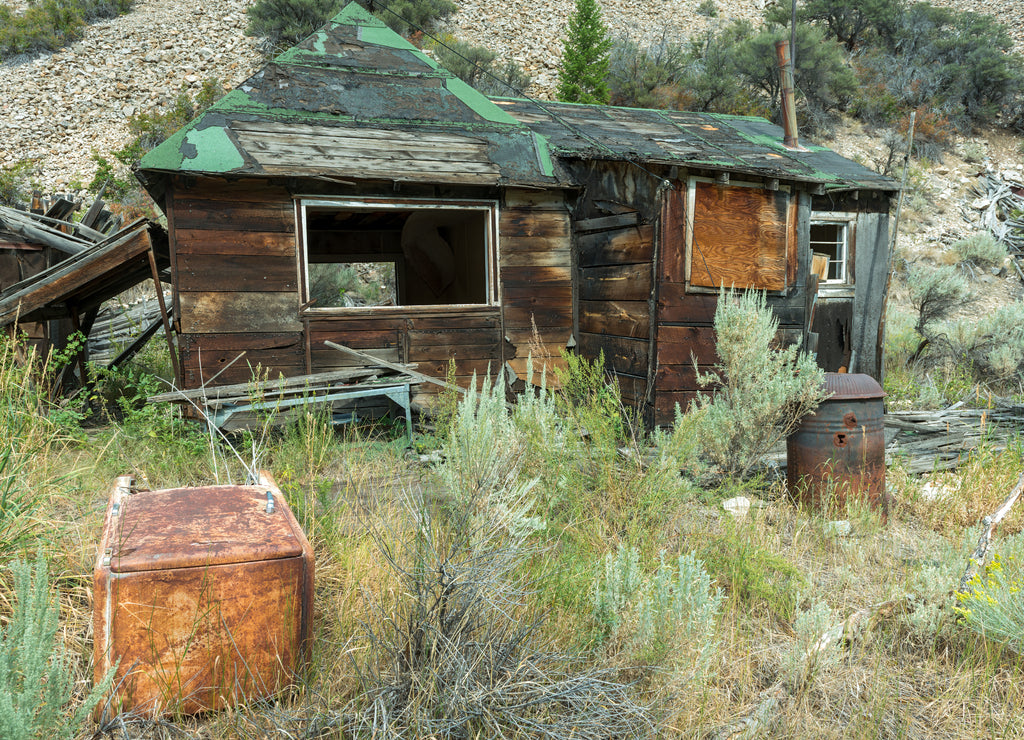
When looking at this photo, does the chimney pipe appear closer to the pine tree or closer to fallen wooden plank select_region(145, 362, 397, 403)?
fallen wooden plank select_region(145, 362, 397, 403)

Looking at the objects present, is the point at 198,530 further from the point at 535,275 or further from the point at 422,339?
the point at 535,275

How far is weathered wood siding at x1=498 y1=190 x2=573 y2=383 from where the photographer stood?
705 centimetres

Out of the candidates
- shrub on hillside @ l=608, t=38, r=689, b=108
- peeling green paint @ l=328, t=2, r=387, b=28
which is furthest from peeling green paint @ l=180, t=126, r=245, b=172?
shrub on hillside @ l=608, t=38, r=689, b=108

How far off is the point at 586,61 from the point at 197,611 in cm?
2194

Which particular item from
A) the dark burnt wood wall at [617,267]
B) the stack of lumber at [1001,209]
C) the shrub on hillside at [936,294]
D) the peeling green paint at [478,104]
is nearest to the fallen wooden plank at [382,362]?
the dark burnt wood wall at [617,267]

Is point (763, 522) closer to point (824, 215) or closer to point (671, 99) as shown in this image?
point (824, 215)

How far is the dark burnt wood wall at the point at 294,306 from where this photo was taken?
6.06m

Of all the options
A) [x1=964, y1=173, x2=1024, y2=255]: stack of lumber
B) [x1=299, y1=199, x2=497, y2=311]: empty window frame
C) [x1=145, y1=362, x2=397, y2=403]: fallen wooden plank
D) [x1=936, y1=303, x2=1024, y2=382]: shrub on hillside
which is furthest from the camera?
[x1=964, y1=173, x2=1024, y2=255]: stack of lumber

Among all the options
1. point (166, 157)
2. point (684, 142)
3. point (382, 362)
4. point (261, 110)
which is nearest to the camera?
point (166, 157)

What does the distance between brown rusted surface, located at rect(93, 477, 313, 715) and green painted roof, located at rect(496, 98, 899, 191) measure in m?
5.09

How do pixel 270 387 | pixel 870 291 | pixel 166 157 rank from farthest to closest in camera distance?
1. pixel 870 291
2. pixel 270 387
3. pixel 166 157

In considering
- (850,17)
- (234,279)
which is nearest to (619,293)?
(234,279)

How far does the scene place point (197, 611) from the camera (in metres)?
2.26

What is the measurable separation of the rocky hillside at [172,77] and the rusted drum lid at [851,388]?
54.3ft
